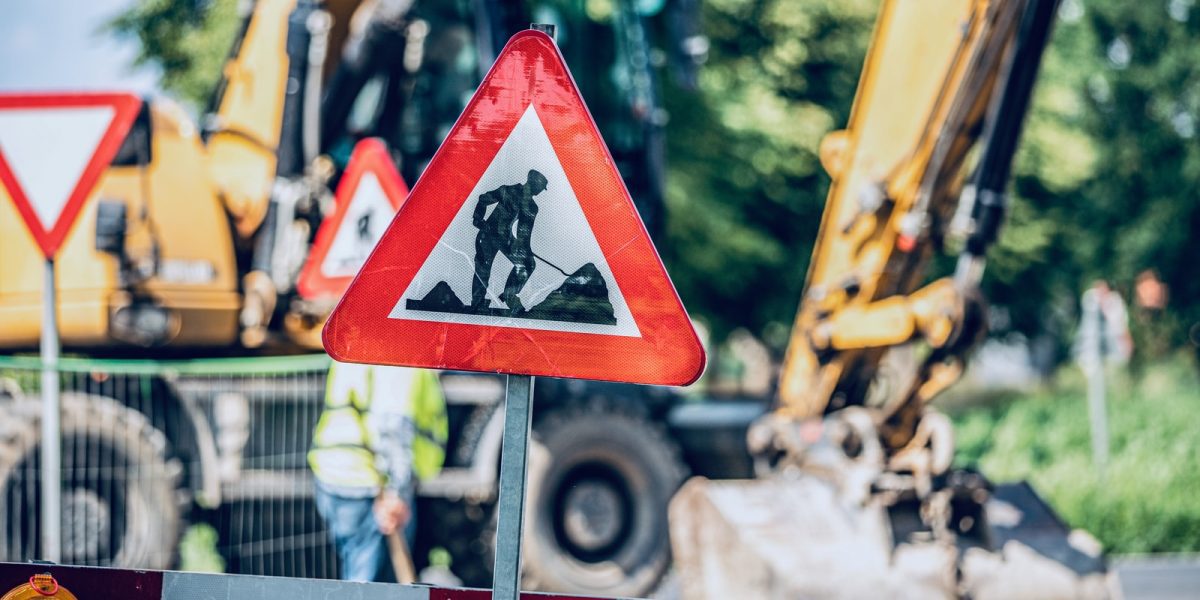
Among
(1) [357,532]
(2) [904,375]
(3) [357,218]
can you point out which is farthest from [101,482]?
(2) [904,375]

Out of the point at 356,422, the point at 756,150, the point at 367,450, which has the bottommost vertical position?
the point at 367,450

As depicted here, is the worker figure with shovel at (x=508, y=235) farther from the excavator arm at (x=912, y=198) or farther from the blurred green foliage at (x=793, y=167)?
the blurred green foliage at (x=793, y=167)

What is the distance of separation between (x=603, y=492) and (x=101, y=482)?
3.17 m

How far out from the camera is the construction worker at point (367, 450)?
17.6ft

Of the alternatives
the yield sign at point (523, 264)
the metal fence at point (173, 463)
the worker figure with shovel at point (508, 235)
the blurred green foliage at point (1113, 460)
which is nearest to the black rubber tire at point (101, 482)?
the metal fence at point (173, 463)

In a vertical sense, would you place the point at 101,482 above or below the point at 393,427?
below

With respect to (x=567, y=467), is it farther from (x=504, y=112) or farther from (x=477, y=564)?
(x=504, y=112)

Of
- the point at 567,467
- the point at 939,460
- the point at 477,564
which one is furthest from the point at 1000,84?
the point at 477,564

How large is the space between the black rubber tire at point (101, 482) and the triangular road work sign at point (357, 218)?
2.61 m

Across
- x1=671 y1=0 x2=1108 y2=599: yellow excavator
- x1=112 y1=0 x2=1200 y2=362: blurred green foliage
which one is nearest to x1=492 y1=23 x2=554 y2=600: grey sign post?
x1=671 y1=0 x2=1108 y2=599: yellow excavator

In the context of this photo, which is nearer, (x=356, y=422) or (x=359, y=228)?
(x=356, y=422)

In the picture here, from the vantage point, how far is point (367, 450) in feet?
17.8

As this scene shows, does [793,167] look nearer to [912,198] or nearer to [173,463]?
[912,198]

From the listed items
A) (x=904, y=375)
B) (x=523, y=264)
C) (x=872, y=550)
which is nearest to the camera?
(x=523, y=264)
